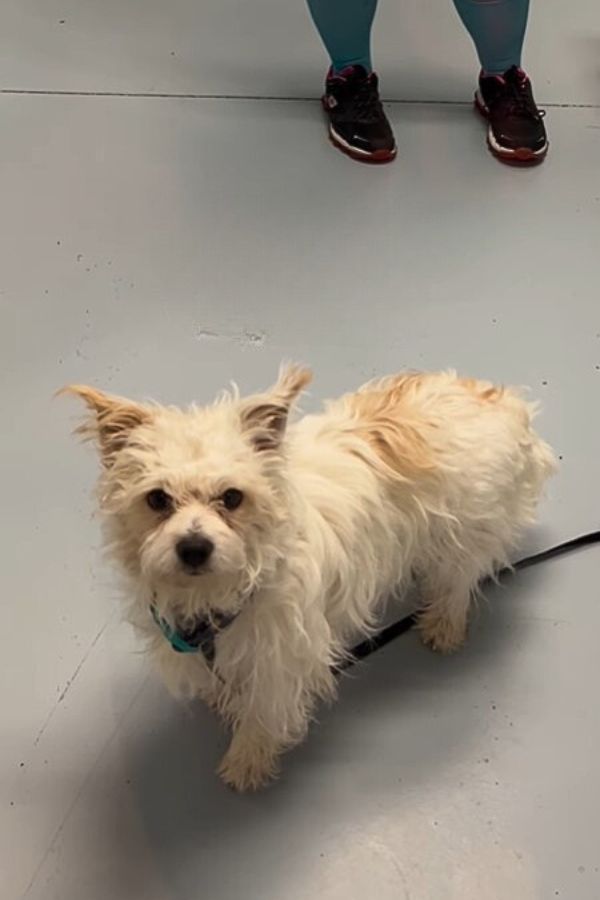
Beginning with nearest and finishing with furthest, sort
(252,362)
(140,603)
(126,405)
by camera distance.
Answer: (126,405)
(140,603)
(252,362)

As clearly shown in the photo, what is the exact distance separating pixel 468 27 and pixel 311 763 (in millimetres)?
1659

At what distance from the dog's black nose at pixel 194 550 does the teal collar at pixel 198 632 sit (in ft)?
0.49

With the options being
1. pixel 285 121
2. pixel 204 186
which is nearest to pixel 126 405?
pixel 204 186

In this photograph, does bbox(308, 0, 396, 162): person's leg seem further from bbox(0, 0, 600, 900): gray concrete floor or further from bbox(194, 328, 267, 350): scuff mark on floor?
bbox(194, 328, 267, 350): scuff mark on floor

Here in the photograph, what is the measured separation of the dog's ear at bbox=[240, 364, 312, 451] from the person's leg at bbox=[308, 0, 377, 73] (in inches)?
55.6

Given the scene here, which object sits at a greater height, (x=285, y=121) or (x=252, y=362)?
(x=285, y=121)

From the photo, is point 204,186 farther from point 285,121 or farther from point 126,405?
point 126,405

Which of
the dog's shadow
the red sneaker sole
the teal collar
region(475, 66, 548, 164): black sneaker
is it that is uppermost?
region(475, 66, 548, 164): black sneaker

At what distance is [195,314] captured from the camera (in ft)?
6.88

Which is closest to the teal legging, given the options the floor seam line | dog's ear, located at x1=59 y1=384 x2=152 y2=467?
the floor seam line

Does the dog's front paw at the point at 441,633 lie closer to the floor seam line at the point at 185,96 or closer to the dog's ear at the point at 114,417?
the dog's ear at the point at 114,417

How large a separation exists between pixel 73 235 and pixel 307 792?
126cm

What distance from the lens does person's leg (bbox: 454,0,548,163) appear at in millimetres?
2357

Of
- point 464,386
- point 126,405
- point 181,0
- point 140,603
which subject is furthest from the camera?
point 181,0
